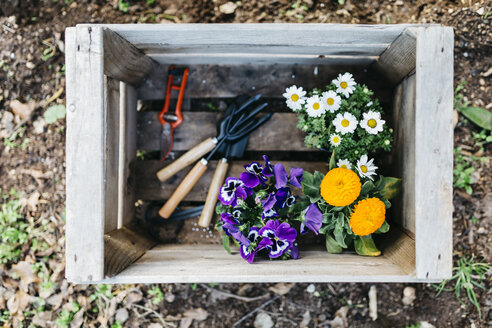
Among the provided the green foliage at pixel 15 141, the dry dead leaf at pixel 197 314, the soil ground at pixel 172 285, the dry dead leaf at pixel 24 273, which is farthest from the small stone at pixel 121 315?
the green foliage at pixel 15 141

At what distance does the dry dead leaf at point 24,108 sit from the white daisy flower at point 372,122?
1608 millimetres

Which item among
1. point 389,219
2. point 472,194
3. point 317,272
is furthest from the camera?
point 472,194

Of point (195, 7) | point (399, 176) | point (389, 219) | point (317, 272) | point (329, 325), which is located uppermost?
point (195, 7)

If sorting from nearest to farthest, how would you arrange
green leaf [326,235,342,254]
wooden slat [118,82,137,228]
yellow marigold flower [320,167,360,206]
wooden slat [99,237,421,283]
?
1. yellow marigold flower [320,167,360,206]
2. wooden slat [99,237,421,283]
3. green leaf [326,235,342,254]
4. wooden slat [118,82,137,228]

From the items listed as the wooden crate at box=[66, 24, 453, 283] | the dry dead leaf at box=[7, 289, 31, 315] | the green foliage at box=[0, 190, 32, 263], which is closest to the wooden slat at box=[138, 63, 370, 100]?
the wooden crate at box=[66, 24, 453, 283]

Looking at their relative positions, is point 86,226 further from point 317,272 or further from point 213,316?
point 213,316

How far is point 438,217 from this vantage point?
1284mm

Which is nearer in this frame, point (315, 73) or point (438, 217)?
point (438, 217)

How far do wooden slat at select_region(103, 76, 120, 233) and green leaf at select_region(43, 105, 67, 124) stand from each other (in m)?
0.57

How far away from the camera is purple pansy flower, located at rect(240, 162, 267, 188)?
1.46 metres

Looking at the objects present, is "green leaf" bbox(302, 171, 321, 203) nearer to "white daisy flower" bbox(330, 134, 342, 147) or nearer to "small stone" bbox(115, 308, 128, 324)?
"white daisy flower" bbox(330, 134, 342, 147)

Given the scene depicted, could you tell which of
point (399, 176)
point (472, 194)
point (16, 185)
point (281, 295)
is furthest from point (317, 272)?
point (16, 185)

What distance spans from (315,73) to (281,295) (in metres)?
1.09

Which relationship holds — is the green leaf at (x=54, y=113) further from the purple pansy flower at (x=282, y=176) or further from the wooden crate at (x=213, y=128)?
the purple pansy flower at (x=282, y=176)
